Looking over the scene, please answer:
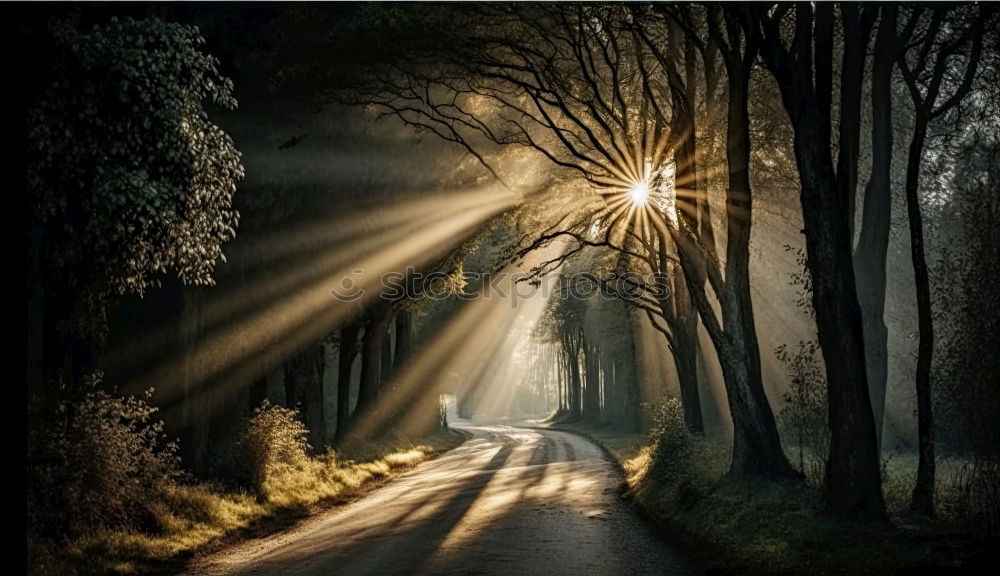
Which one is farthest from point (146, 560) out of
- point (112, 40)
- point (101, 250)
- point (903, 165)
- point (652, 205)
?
point (903, 165)

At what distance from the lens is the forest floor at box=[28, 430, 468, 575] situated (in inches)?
339

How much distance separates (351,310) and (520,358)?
13142 centimetres

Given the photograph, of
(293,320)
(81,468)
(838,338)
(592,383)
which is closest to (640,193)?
(838,338)

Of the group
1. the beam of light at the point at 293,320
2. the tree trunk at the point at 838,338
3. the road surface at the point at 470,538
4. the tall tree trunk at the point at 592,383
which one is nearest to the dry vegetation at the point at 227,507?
the road surface at the point at 470,538

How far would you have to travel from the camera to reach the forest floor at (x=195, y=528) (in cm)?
861

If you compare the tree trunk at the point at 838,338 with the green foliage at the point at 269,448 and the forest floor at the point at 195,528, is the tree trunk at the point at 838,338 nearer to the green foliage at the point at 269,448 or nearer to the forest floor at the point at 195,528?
the forest floor at the point at 195,528

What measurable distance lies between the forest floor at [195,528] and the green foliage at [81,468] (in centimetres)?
33

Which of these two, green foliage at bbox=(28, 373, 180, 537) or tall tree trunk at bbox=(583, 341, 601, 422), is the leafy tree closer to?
green foliage at bbox=(28, 373, 180, 537)

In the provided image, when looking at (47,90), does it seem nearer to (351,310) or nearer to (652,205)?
(652,205)

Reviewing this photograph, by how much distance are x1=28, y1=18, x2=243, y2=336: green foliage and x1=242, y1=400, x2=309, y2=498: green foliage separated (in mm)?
5427

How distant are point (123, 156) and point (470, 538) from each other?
7301 millimetres

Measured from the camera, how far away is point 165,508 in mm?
11180

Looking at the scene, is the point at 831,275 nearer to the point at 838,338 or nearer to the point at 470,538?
the point at 838,338

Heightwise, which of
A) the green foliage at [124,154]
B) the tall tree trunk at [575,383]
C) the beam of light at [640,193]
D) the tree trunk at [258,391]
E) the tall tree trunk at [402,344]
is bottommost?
the tall tree trunk at [575,383]
